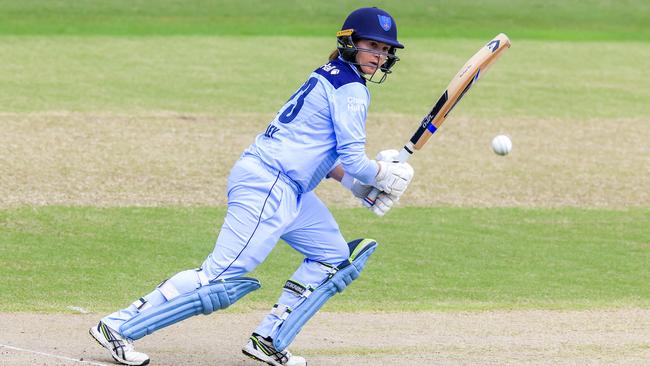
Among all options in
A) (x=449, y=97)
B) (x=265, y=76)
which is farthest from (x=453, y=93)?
(x=265, y=76)

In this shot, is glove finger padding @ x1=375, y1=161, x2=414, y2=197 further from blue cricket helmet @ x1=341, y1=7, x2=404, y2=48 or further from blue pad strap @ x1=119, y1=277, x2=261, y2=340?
blue pad strap @ x1=119, y1=277, x2=261, y2=340

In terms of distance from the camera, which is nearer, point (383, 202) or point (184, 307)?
point (184, 307)

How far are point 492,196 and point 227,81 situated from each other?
778cm

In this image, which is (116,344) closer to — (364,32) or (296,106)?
(296,106)

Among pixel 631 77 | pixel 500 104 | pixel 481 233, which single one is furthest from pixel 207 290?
pixel 631 77

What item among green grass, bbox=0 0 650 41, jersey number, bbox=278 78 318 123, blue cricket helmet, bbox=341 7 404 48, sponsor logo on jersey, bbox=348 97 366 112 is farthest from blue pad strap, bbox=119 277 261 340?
green grass, bbox=0 0 650 41

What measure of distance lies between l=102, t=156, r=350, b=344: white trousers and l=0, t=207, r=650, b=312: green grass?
2.20 meters

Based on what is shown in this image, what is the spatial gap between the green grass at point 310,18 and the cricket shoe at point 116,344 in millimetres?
18647

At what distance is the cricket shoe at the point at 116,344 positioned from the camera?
23.9ft

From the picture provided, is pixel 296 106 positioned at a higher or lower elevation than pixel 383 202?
higher

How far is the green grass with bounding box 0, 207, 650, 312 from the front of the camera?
1020 cm

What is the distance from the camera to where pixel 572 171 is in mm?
16469

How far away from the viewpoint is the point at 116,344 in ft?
23.9

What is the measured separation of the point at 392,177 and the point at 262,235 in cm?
91
